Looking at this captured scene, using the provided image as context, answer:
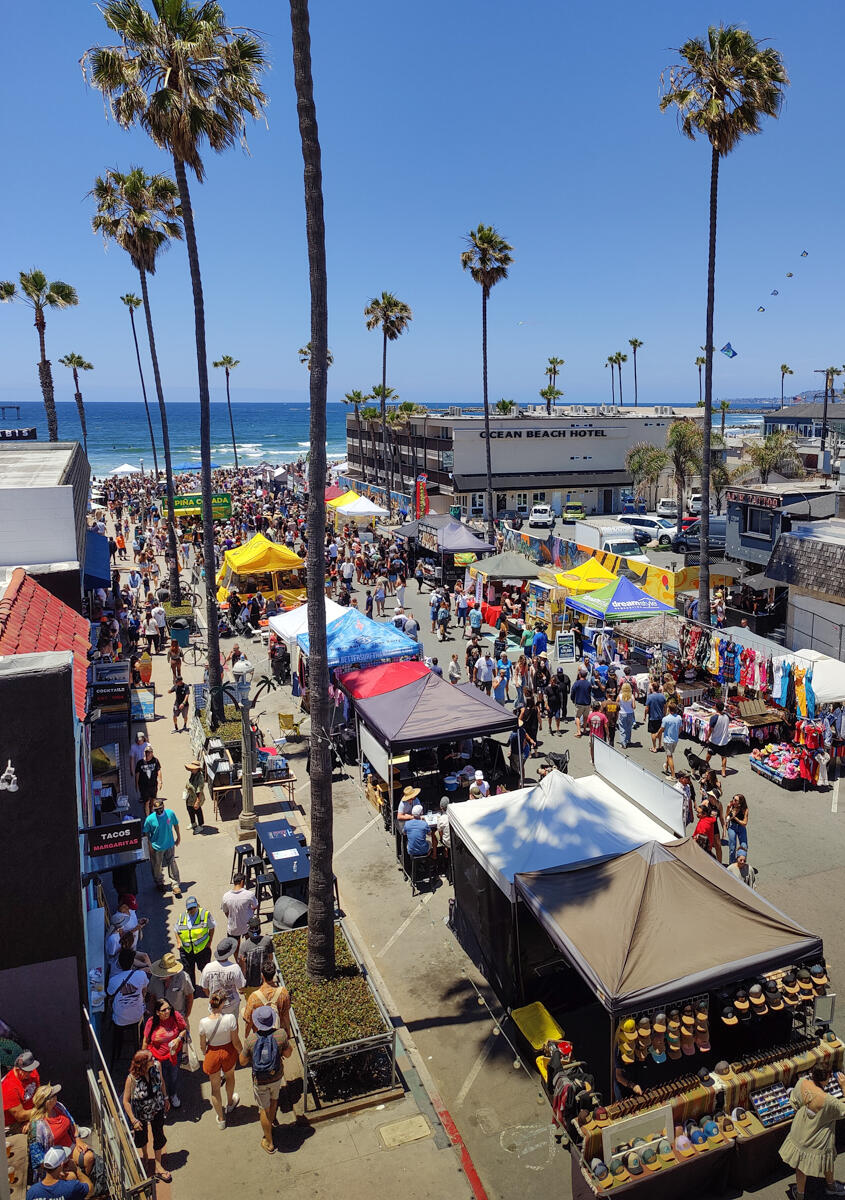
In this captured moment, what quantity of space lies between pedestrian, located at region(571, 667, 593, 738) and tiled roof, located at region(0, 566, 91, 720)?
10.4 meters

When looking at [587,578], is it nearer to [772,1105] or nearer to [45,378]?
[772,1105]

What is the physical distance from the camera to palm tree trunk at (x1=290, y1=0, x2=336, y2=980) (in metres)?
8.20

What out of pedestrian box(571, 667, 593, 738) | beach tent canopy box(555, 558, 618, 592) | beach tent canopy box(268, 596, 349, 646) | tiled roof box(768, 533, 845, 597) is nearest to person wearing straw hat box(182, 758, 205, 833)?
beach tent canopy box(268, 596, 349, 646)

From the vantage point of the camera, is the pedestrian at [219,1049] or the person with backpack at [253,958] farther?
the person with backpack at [253,958]

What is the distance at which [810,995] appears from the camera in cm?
756

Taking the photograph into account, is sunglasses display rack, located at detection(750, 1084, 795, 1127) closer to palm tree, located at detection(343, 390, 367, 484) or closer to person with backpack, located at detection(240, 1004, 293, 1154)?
person with backpack, located at detection(240, 1004, 293, 1154)

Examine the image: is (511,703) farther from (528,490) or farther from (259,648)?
(528,490)

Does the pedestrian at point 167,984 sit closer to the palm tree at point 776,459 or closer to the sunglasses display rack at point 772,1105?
the sunglasses display rack at point 772,1105

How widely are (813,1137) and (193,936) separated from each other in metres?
6.50

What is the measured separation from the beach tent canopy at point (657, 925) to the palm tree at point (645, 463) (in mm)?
43690

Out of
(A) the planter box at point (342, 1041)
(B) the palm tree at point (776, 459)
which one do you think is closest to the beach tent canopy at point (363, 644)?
(A) the planter box at point (342, 1041)

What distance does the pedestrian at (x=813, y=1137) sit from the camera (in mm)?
6426

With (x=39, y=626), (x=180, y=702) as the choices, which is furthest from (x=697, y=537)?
(x=39, y=626)

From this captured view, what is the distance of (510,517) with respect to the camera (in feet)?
173
